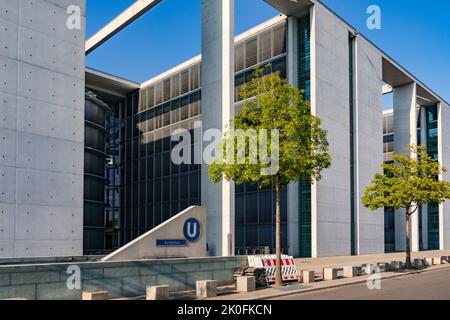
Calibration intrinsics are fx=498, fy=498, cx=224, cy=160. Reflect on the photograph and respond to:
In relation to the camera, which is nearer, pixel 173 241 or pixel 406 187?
pixel 173 241

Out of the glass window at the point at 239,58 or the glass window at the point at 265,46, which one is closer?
the glass window at the point at 265,46

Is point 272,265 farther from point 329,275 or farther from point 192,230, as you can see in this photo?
point 192,230

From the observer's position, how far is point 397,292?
19469 mm

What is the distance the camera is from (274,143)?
72.0 feet

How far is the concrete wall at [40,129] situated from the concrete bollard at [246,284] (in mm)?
13426

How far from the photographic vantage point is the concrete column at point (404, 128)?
6506 centimetres

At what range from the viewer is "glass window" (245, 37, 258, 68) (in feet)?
171

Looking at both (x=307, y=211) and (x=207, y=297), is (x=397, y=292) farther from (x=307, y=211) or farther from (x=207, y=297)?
(x=307, y=211)

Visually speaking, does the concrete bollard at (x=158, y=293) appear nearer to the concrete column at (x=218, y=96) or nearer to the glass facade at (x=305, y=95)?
the concrete column at (x=218, y=96)

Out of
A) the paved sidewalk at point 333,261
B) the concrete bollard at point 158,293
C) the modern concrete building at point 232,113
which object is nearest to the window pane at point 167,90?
A: the modern concrete building at point 232,113

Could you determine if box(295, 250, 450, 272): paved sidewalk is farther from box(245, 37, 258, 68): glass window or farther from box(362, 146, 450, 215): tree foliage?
box(245, 37, 258, 68): glass window

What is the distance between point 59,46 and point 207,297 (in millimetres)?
18743

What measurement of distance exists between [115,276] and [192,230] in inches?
265

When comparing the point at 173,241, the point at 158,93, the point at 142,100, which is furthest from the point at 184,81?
the point at 173,241
